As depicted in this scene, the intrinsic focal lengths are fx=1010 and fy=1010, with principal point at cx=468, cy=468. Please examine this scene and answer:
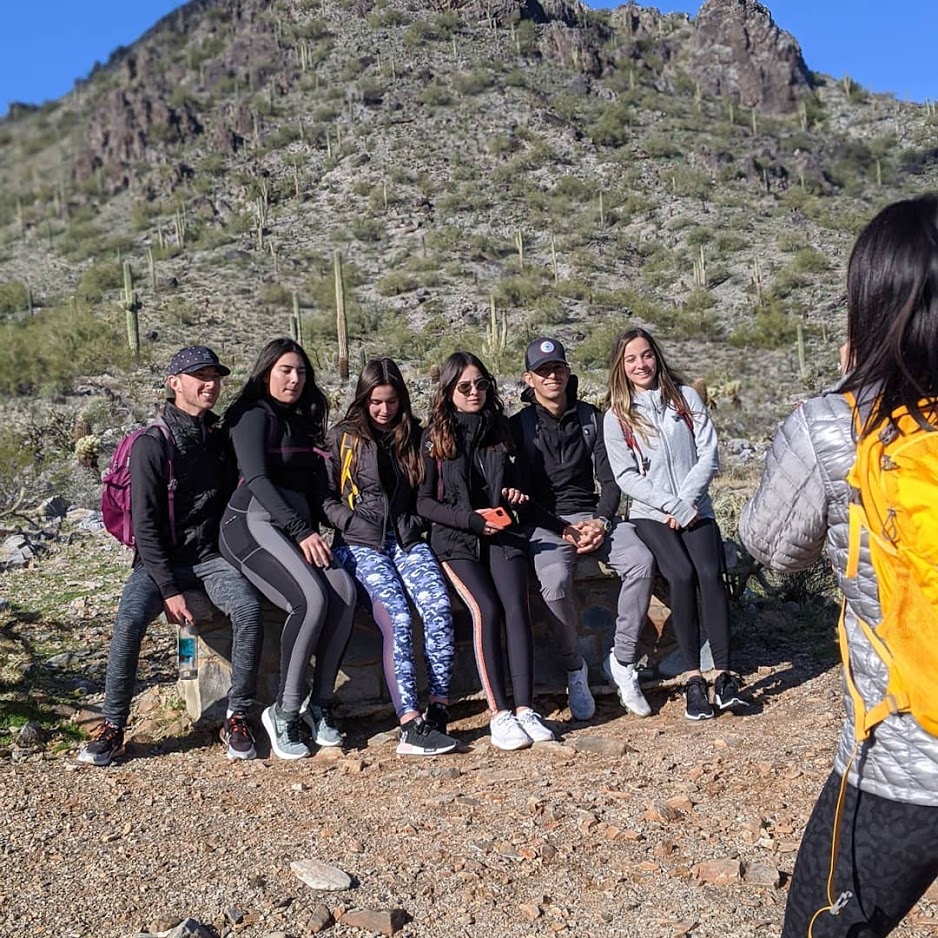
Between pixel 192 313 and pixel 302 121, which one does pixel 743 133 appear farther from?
pixel 192 313

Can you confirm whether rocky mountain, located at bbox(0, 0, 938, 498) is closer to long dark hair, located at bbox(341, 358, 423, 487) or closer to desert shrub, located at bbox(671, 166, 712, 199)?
desert shrub, located at bbox(671, 166, 712, 199)

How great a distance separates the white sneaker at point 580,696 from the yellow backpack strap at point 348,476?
3.96 ft

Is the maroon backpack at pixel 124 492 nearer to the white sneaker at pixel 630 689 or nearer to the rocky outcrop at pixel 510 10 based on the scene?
the white sneaker at pixel 630 689

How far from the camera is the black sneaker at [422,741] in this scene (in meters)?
3.88

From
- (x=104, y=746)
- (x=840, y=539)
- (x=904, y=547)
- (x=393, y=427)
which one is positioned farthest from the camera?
(x=393, y=427)

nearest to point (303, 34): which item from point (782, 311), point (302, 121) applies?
point (302, 121)

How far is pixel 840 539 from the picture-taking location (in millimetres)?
1631

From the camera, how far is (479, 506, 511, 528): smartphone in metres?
4.23

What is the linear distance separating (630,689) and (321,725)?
1322mm

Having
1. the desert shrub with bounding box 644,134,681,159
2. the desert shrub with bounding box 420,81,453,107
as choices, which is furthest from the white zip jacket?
the desert shrub with bounding box 420,81,453,107

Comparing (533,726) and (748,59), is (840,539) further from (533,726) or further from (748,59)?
(748,59)

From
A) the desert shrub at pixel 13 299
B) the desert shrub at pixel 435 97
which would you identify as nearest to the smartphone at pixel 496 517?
the desert shrub at pixel 13 299

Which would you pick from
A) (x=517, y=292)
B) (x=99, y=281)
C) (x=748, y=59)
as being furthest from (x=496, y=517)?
(x=748, y=59)

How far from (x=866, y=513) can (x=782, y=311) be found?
22.5 metres
